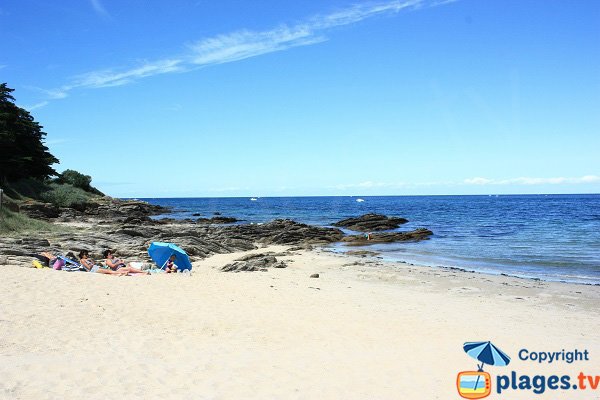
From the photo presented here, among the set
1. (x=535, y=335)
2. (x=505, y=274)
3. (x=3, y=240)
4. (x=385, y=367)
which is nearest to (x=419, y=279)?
(x=505, y=274)

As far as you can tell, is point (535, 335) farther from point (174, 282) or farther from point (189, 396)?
point (174, 282)

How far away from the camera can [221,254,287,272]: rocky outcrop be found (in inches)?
782

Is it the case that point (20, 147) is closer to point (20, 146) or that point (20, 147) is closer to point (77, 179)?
point (20, 146)

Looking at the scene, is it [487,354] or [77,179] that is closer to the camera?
[487,354]

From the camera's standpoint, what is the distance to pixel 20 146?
4975 cm

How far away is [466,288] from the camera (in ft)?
55.0

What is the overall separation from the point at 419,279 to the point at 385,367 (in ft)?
36.5

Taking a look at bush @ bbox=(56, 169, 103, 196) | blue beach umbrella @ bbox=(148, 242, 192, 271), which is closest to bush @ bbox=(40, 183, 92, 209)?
bush @ bbox=(56, 169, 103, 196)

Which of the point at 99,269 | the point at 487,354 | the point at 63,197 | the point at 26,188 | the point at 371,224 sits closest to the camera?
the point at 487,354

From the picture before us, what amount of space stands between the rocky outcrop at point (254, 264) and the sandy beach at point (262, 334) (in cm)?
265

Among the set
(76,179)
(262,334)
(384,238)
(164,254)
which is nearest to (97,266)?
(164,254)

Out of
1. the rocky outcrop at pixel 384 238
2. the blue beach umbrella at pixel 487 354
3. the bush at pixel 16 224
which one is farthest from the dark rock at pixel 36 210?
the blue beach umbrella at pixel 487 354

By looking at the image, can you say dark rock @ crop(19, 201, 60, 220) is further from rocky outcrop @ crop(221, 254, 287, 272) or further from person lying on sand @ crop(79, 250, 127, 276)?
rocky outcrop @ crop(221, 254, 287, 272)

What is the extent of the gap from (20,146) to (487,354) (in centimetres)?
5416
